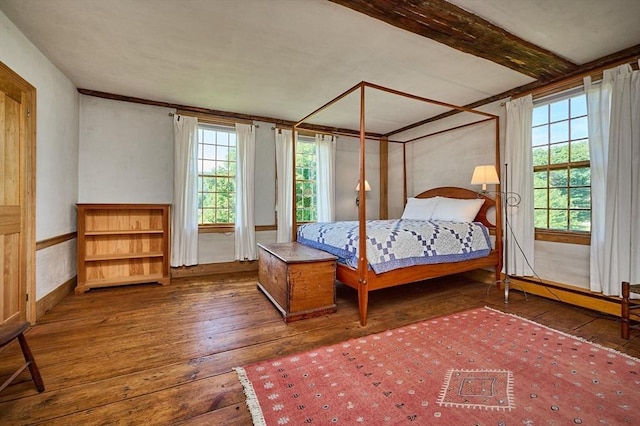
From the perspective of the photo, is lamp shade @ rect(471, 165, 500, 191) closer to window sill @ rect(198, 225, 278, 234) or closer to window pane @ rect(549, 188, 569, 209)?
window pane @ rect(549, 188, 569, 209)

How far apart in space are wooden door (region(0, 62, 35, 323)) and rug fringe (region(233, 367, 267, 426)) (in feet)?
6.52

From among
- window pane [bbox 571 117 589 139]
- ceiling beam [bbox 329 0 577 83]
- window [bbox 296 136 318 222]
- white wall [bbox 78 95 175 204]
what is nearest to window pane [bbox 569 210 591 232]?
window pane [bbox 571 117 589 139]

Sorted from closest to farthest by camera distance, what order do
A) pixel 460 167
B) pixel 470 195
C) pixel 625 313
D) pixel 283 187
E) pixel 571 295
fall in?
1. pixel 625 313
2. pixel 571 295
3. pixel 470 195
4. pixel 460 167
5. pixel 283 187

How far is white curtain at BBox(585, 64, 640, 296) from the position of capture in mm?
2598

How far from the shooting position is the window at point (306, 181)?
511cm

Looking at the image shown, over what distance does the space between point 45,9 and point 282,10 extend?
1.77 m

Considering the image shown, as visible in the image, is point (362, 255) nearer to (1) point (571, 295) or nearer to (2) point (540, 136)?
(1) point (571, 295)

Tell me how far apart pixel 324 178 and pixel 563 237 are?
3.37 metres

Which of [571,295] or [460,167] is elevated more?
[460,167]

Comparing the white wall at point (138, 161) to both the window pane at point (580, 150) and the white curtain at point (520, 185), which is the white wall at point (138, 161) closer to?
the white curtain at point (520, 185)

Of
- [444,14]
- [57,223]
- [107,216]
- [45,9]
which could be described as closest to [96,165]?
[107,216]

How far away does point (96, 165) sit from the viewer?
12.4 ft

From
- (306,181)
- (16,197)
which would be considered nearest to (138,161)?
(16,197)

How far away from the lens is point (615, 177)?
2.70 metres
